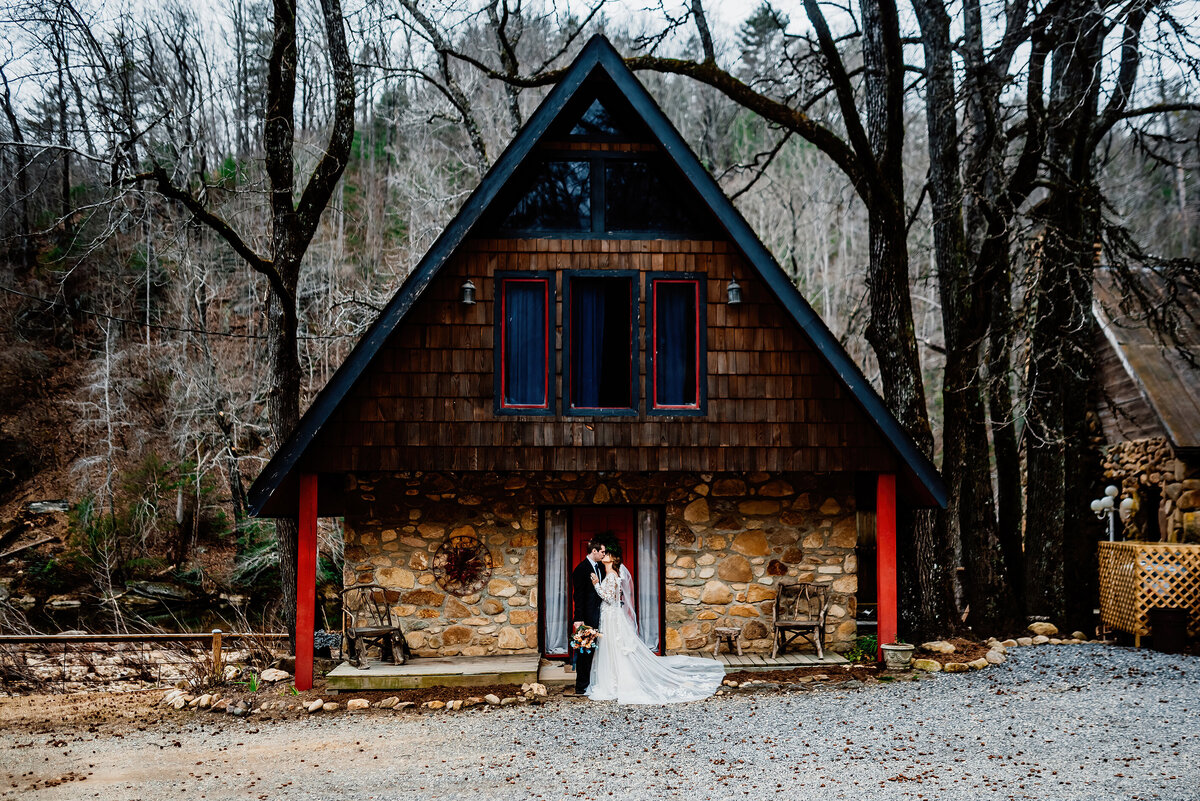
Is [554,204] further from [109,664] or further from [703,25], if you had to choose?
[109,664]

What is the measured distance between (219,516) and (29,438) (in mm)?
5379

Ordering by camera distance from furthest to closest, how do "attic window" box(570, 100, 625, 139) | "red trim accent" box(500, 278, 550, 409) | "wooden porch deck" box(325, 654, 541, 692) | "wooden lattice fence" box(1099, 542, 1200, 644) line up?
"wooden lattice fence" box(1099, 542, 1200, 644) → "attic window" box(570, 100, 625, 139) → "red trim accent" box(500, 278, 550, 409) → "wooden porch deck" box(325, 654, 541, 692)

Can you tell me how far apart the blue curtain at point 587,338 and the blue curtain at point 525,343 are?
350 millimetres

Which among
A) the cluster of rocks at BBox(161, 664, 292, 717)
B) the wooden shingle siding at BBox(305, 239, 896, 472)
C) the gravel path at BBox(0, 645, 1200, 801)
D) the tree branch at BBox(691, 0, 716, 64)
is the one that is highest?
the tree branch at BBox(691, 0, 716, 64)

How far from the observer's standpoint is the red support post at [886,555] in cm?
1076

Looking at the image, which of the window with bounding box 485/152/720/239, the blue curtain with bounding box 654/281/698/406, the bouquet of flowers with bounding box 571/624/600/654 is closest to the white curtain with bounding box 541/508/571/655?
the bouquet of flowers with bounding box 571/624/600/654

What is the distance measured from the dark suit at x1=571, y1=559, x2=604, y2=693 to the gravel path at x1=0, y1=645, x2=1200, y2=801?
414mm

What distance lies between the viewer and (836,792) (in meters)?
6.68

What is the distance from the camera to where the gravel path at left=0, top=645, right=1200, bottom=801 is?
6863 mm

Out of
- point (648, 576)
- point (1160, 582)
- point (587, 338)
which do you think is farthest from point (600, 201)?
point (1160, 582)

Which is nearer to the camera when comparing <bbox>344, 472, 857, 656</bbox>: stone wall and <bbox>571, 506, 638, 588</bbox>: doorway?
<bbox>344, 472, 857, 656</bbox>: stone wall

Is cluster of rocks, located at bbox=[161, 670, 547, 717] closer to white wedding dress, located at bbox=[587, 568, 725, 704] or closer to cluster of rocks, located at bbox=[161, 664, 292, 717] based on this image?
cluster of rocks, located at bbox=[161, 664, 292, 717]

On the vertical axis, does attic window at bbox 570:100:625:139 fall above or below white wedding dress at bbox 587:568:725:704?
above

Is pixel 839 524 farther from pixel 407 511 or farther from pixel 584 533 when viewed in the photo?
pixel 407 511
